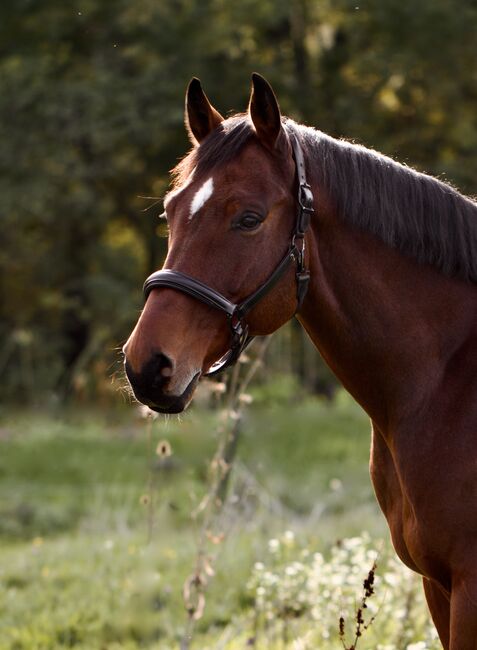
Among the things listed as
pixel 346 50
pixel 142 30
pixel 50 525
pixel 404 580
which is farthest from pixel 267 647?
pixel 346 50

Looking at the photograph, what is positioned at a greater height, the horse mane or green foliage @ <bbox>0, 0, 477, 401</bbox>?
the horse mane

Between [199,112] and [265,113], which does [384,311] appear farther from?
[199,112]

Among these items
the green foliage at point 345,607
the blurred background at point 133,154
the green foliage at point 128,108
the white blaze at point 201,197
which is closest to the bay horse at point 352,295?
the white blaze at point 201,197

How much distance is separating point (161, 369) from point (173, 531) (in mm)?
5814

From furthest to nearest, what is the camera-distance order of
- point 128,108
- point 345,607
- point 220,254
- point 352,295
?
1. point 128,108
2. point 345,607
3. point 352,295
4. point 220,254

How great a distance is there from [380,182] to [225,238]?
23.1 inches

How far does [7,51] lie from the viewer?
1936cm

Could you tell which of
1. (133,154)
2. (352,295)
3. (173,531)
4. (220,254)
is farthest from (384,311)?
(133,154)

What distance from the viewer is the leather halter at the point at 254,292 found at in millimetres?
2652

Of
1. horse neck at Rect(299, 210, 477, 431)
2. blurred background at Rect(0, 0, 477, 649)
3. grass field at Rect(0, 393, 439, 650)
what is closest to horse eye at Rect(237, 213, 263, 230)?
horse neck at Rect(299, 210, 477, 431)

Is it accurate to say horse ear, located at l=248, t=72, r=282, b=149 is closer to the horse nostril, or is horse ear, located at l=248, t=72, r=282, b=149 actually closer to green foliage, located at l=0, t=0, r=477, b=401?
the horse nostril

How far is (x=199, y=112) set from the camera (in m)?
3.00

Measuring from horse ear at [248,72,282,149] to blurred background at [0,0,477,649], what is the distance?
288 inches

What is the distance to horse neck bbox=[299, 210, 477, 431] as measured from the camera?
291cm
